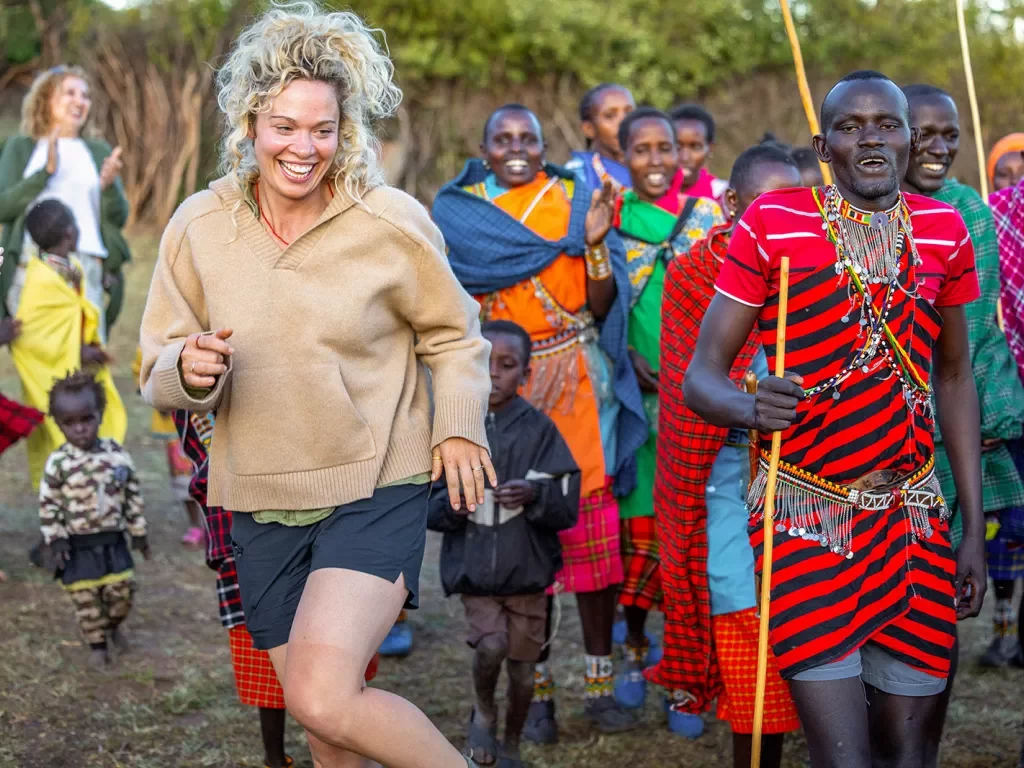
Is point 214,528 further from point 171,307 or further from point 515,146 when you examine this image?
point 515,146

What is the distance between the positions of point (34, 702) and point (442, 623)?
6.35 feet

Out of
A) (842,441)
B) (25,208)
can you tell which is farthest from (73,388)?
(842,441)

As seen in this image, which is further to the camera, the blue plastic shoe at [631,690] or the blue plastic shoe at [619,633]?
the blue plastic shoe at [619,633]

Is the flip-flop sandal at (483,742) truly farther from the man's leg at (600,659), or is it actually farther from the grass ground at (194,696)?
the man's leg at (600,659)

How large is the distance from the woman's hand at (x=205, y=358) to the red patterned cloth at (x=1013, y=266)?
9.60 ft

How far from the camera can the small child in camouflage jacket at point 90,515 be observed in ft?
18.1

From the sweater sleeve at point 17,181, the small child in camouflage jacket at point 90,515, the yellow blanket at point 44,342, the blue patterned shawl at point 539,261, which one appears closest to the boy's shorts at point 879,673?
the blue patterned shawl at point 539,261

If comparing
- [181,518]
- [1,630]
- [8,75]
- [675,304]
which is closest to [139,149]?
[8,75]

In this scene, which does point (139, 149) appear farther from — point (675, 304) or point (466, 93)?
point (675, 304)

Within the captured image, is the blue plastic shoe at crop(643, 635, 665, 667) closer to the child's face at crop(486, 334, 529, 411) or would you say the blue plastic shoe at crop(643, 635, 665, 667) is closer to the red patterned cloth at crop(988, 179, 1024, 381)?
the child's face at crop(486, 334, 529, 411)

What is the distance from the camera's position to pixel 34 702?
5223 mm

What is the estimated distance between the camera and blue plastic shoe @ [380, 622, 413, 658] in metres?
5.85

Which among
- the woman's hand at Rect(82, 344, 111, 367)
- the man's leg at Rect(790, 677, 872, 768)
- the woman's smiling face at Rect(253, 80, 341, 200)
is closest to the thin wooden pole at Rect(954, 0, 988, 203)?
the woman's smiling face at Rect(253, 80, 341, 200)

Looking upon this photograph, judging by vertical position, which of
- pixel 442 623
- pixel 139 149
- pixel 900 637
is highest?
pixel 139 149
